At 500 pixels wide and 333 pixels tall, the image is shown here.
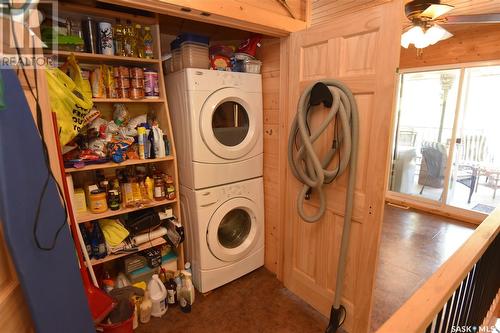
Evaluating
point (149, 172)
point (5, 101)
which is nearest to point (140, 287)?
point (149, 172)

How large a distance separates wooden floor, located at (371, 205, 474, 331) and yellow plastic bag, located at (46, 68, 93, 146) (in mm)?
2259

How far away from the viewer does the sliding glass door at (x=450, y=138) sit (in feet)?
10.9

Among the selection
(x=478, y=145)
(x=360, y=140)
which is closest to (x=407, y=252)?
(x=360, y=140)

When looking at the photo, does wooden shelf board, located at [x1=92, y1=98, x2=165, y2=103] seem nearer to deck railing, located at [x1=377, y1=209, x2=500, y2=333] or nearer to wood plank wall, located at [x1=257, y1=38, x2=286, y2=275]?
wood plank wall, located at [x1=257, y1=38, x2=286, y2=275]

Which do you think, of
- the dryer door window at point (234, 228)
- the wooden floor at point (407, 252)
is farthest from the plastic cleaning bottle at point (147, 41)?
the wooden floor at point (407, 252)

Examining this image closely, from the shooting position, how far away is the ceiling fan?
167cm

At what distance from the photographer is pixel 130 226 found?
6.21ft

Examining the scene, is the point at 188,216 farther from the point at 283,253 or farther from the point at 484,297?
the point at 484,297

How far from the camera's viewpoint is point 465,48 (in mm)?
3188

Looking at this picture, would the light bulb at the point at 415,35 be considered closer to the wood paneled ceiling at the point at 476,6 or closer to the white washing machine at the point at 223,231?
the wood paneled ceiling at the point at 476,6

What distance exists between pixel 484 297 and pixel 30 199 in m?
2.13

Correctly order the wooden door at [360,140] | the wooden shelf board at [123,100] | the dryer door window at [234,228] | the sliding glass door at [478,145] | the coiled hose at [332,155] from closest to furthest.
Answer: the wooden door at [360,140] < the coiled hose at [332,155] < the wooden shelf board at [123,100] < the dryer door window at [234,228] < the sliding glass door at [478,145]

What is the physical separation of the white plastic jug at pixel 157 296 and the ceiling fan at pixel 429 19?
2560 millimetres

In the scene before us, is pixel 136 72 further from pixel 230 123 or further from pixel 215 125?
pixel 230 123
